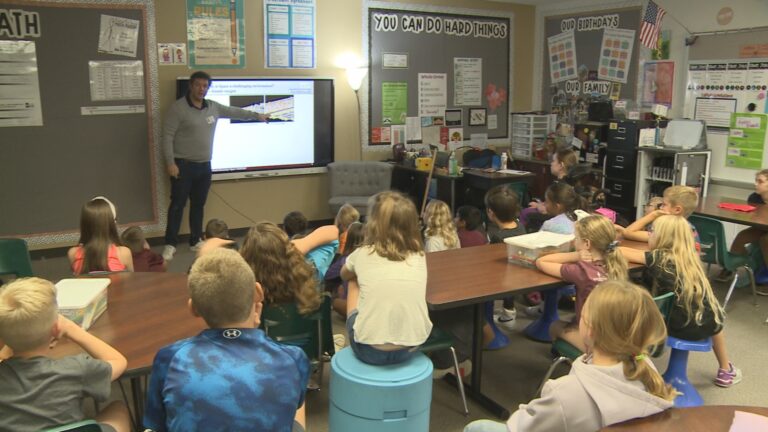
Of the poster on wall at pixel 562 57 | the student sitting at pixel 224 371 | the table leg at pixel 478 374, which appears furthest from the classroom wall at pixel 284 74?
the student sitting at pixel 224 371

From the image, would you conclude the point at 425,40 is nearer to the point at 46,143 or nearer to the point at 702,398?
the point at 46,143

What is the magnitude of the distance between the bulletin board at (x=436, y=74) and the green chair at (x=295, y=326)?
15.7 feet

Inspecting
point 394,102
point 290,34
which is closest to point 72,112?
point 290,34

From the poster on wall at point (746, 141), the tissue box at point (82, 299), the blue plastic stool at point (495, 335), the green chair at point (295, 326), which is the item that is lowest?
the blue plastic stool at point (495, 335)

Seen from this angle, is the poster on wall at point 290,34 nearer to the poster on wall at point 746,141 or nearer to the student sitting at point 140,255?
the student sitting at point 140,255

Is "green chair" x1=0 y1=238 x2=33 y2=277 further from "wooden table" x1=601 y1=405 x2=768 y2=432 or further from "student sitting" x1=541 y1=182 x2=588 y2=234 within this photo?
"wooden table" x1=601 y1=405 x2=768 y2=432

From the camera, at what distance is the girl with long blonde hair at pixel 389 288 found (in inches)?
101

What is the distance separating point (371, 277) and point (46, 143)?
448cm

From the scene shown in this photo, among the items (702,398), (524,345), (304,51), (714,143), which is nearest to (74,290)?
(524,345)

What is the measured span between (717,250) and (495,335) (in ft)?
5.90

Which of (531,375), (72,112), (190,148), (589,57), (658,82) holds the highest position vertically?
(589,57)

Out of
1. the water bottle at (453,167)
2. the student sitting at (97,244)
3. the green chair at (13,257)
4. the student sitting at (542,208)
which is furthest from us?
the water bottle at (453,167)

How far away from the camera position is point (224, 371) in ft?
5.35

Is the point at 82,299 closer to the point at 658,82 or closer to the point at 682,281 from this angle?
the point at 682,281
